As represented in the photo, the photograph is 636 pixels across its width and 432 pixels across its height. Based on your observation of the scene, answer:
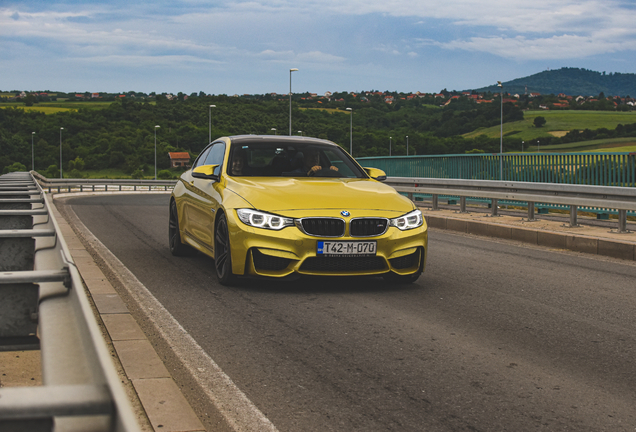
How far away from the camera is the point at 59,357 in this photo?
1.80m

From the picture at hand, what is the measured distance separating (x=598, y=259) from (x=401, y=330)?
5.36 meters

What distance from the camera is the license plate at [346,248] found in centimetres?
661

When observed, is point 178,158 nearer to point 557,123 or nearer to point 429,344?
point 557,123

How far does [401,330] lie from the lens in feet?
17.8

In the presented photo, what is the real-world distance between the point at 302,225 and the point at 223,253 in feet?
3.27

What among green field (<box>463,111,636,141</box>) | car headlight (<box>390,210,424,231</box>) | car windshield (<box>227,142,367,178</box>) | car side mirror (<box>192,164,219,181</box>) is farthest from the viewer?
green field (<box>463,111,636,141</box>)

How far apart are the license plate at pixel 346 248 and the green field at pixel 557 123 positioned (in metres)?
108

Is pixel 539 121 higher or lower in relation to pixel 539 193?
higher

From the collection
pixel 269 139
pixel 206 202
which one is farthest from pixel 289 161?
pixel 206 202

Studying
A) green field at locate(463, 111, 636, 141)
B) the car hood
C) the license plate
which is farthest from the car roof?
green field at locate(463, 111, 636, 141)

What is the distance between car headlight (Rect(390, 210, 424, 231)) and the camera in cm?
690

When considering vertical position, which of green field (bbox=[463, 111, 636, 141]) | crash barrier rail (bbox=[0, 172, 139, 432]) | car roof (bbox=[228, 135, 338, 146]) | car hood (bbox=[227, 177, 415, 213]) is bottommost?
crash barrier rail (bbox=[0, 172, 139, 432])

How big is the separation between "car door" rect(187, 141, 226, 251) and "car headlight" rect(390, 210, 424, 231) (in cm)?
178

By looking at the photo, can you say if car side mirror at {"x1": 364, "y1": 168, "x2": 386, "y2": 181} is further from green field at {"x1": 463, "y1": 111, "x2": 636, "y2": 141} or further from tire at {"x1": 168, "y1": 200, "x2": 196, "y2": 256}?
green field at {"x1": 463, "y1": 111, "x2": 636, "y2": 141}
